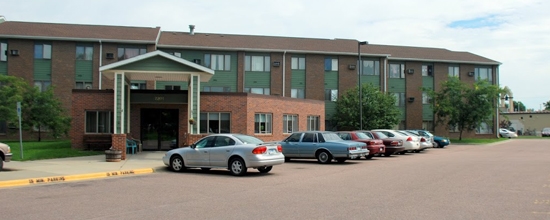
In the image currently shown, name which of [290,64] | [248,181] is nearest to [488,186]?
[248,181]

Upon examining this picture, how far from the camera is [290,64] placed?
150ft

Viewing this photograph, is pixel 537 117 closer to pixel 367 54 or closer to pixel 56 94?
pixel 367 54

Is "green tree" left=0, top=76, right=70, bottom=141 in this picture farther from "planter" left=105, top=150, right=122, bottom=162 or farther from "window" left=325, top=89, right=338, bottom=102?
"window" left=325, top=89, right=338, bottom=102

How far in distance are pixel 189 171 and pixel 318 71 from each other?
30752mm

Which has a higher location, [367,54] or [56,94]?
[367,54]

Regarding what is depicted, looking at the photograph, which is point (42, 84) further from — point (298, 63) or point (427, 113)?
point (427, 113)

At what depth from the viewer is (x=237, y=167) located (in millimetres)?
15625

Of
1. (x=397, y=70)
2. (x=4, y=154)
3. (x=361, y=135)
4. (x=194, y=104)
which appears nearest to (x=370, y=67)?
(x=397, y=70)

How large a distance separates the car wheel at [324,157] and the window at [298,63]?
25591mm

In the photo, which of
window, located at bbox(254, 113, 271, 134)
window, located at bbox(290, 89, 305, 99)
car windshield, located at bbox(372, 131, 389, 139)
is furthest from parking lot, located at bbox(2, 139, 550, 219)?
window, located at bbox(290, 89, 305, 99)

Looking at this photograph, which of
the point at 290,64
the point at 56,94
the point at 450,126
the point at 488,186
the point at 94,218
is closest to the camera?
the point at 94,218

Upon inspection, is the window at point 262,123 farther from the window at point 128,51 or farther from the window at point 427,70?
the window at point 427,70

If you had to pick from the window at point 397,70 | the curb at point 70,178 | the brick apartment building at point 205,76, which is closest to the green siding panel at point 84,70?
the brick apartment building at point 205,76

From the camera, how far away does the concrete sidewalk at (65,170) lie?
14.0 metres
